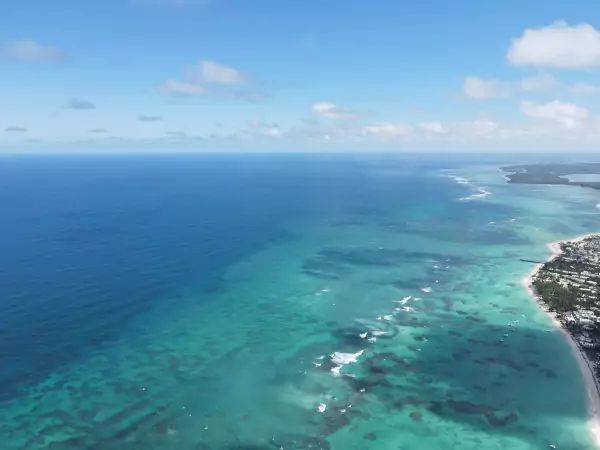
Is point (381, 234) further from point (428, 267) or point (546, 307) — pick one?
point (546, 307)

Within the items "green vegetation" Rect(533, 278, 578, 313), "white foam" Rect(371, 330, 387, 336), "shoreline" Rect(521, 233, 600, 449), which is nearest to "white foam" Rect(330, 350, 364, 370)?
"white foam" Rect(371, 330, 387, 336)

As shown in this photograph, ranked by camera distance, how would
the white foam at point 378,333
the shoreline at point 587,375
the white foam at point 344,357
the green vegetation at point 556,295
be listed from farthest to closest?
1. the green vegetation at point 556,295
2. the white foam at point 378,333
3. the white foam at point 344,357
4. the shoreline at point 587,375

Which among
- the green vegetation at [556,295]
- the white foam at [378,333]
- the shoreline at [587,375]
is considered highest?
the green vegetation at [556,295]

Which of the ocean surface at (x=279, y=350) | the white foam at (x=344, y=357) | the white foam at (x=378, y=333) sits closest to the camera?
the ocean surface at (x=279, y=350)

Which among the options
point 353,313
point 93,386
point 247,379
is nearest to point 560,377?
point 353,313

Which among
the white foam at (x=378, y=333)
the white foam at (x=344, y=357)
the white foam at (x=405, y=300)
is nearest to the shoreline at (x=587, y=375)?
the white foam at (x=405, y=300)

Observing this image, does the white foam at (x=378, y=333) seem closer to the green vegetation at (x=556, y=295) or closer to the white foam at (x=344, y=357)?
the white foam at (x=344, y=357)

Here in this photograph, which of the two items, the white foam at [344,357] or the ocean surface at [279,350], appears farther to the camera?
the white foam at [344,357]

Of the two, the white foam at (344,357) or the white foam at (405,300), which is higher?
the white foam at (405,300)

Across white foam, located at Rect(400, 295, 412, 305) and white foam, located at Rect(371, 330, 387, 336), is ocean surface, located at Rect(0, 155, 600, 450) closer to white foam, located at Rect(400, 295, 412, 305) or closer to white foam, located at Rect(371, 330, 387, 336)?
white foam, located at Rect(371, 330, 387, 336)

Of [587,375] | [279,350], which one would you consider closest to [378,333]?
[279,350]

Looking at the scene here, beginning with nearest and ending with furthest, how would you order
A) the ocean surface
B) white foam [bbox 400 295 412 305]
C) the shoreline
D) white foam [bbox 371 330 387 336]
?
the ocean surface
the shoreline
white foam [bbox 371 330 387 336]
white foam [bbox 400 295 412 305]
